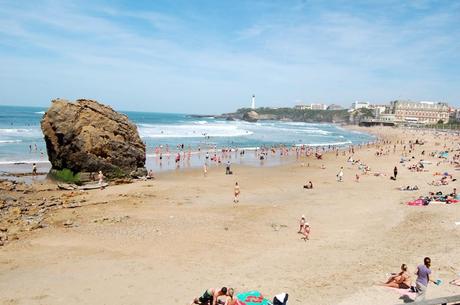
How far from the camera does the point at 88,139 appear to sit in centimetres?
2645

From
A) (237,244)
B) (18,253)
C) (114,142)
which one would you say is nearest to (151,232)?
(237,244)

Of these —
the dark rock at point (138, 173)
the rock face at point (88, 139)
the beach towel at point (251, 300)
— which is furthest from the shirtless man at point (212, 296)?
the dark rock at point (138, 173)

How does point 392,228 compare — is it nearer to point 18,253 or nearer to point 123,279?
point 123,279

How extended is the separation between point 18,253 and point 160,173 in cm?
1904

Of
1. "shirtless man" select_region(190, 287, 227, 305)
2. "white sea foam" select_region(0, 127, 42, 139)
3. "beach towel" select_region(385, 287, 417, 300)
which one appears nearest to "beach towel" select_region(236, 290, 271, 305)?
"shirtless man" select_region(190, 287, 227, 305)

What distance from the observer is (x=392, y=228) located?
1617cm

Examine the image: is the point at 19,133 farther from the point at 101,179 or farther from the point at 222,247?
the point at 222,247

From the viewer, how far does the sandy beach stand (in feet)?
34.0

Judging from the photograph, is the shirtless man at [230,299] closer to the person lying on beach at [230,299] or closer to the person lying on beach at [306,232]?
the person lying on beach at [230,299]

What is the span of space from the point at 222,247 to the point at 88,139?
1569cm

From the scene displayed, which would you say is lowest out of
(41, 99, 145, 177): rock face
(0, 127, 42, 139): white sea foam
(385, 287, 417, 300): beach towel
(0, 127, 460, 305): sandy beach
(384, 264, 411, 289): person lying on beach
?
(0, 127, 460, 305): sandy beach

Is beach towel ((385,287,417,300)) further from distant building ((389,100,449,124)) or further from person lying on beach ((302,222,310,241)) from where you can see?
distant building ((389,100,449,124))

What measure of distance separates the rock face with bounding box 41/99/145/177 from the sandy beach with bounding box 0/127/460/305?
2.77 metres

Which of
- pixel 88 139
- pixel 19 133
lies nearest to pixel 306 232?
pixel 88 139
